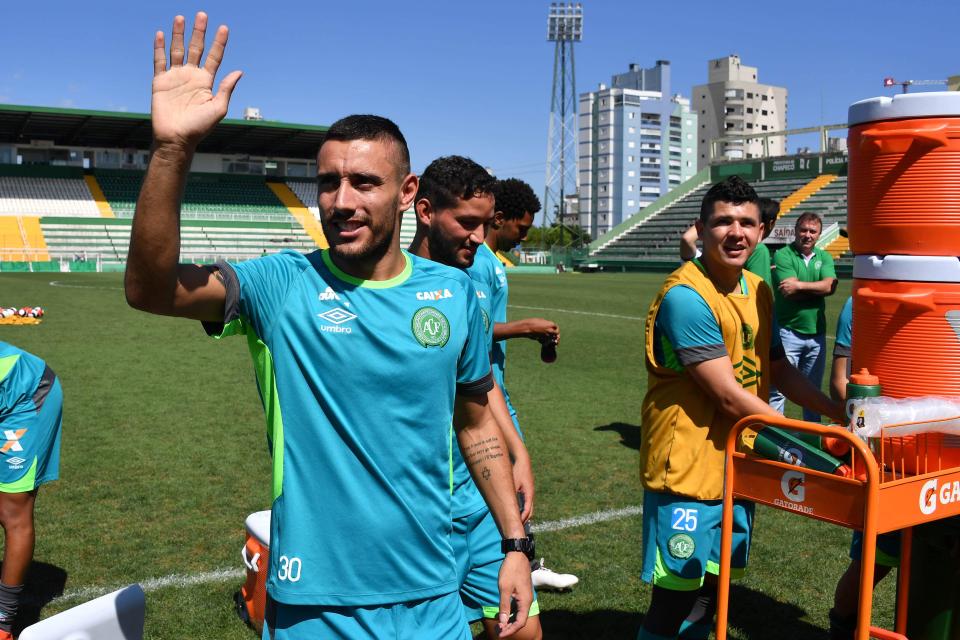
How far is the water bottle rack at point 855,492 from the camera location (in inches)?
93.7

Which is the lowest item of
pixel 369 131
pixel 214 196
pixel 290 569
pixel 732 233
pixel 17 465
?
pixel 17 465

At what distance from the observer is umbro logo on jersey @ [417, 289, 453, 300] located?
8.07 feet

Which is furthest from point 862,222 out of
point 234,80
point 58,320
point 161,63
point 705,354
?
point 58,320

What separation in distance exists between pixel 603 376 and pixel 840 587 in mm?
8518

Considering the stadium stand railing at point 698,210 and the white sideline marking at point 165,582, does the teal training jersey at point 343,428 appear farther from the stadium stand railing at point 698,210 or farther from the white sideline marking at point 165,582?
the stadium stand railing at point 698,210

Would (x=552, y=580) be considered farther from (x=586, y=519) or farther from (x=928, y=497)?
(x=928, y=497)

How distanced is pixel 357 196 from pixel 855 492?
5.18 ft

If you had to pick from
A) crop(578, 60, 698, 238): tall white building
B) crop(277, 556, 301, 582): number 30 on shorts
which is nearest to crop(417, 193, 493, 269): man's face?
crop(277, 556, 301, 582): number 30 on shorts

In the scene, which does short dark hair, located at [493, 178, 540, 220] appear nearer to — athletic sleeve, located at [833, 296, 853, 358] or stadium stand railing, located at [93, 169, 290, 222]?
athletic sleeve, located at [833, 296, 853, 358]

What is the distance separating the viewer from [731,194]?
11.3 feet

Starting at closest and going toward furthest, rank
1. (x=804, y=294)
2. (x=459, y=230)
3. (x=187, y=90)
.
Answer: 1. (x=187, y=90)
2. (x=459, y=230)
3. (x=804, y=294)

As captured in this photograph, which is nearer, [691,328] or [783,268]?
[691,328]

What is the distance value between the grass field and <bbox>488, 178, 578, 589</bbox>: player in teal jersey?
16 centimetres

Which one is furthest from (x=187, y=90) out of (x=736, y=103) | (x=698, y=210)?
(x=736, y=103)
